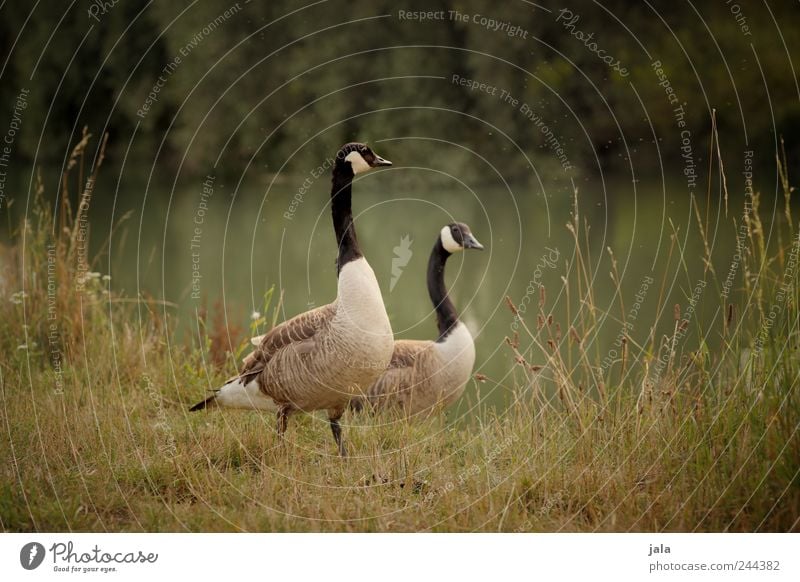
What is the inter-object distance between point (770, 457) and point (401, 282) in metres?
9.27

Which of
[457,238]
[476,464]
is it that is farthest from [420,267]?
[476,464]

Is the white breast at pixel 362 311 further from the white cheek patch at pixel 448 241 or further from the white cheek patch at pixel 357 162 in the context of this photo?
the white cheek patch at pixel 448 241

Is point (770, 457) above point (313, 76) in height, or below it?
below

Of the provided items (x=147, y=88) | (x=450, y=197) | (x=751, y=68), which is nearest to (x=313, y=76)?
(x=147, y=88)

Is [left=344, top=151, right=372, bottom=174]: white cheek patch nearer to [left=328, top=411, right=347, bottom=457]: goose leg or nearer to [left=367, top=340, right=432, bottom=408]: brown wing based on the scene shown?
[left=328, top=411, right=347, bottom=457]: goose leg

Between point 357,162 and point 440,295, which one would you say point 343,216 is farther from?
point 440,295

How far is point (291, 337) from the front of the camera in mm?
4145

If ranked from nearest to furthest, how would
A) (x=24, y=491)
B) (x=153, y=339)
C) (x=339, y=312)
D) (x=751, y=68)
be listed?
(x=24, y=491), (x=339, y=312), (x=153, y=339), (x=751, y=68)

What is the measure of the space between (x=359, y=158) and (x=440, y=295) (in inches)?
89.7

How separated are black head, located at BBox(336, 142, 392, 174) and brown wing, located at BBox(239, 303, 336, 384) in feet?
2.47

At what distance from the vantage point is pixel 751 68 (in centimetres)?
1480

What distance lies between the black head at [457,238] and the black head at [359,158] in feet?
6.29

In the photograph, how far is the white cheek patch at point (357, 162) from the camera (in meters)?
3.95
